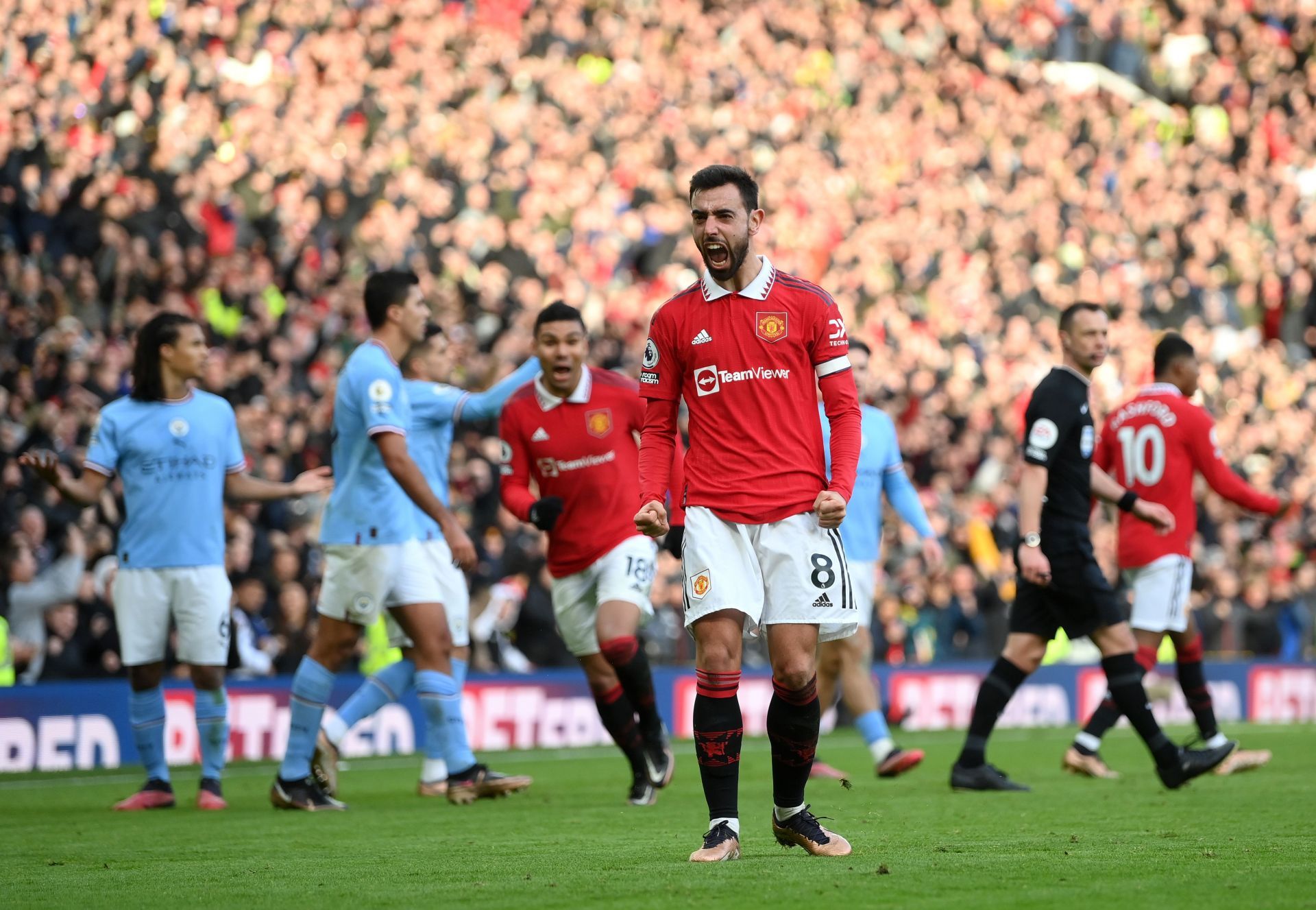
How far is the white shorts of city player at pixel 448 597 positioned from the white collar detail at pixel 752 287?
13.1 ft

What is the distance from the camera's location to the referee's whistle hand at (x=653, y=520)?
625cm

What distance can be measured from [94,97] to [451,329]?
17.2ft

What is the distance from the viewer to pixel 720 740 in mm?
6434

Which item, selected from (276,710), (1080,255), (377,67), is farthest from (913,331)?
(276,710)

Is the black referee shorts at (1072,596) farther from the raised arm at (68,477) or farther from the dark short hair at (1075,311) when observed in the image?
→ the raised arm at (68,477)

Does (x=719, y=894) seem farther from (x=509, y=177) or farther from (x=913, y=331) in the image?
(x=913, y=331)

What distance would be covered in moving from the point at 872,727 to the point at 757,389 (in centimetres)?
513

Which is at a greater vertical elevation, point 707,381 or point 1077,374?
point 1077,374

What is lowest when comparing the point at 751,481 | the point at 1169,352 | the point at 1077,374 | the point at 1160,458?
the point at 751,481

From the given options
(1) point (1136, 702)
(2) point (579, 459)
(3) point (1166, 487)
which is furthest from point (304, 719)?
(3) point (1166, 487)

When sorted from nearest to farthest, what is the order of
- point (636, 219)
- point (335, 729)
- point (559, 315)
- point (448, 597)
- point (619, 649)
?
point (619, 649)
point (559, 315)
point (335, 729)
point (448, 597)
point (636, 219)

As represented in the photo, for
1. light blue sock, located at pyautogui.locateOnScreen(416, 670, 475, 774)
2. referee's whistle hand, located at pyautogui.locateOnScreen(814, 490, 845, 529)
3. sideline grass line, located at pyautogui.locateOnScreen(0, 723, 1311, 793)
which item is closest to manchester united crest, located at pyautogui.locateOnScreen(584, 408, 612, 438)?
light blue sock, located at pyautogui.locateOnScreen(416, 670, 475, 774)

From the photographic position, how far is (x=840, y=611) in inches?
254

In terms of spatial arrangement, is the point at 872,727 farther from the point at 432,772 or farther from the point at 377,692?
the point at 377,692
